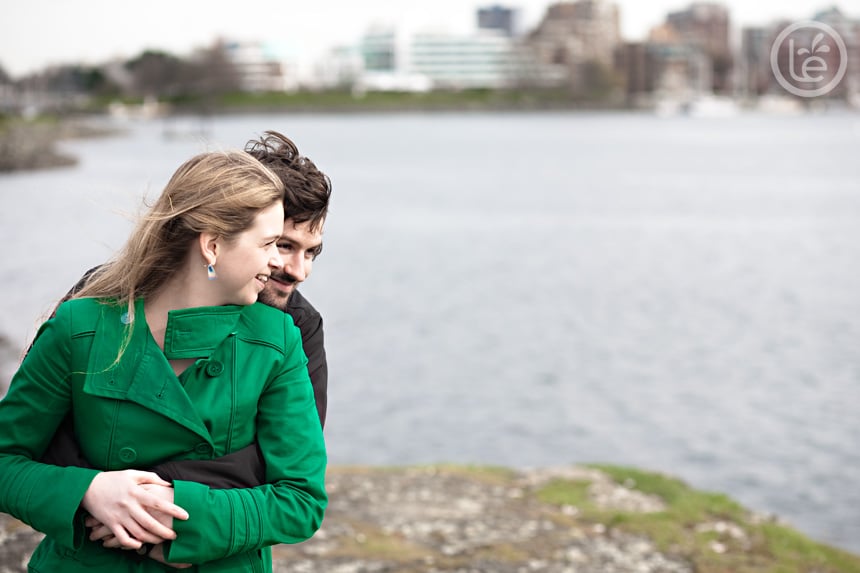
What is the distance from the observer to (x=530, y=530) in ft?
29.3

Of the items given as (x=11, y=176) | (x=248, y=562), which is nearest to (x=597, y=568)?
(x=248, y=562)

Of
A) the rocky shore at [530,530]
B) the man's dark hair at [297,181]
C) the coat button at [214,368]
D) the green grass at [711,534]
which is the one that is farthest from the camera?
the green grass at [711,534]

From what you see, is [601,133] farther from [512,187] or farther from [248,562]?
[248,562]

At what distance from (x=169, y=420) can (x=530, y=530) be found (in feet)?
21.5

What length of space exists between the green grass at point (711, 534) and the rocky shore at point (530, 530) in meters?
0.01

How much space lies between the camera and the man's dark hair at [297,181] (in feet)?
10.4

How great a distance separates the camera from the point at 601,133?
493ft

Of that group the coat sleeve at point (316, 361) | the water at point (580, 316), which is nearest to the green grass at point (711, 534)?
the water at point (580, 316)

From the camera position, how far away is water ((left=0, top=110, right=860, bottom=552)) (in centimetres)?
1581

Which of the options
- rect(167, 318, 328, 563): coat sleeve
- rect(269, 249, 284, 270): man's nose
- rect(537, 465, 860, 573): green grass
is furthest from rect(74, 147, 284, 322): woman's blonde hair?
rect(537, 465, 860, 573): green grass

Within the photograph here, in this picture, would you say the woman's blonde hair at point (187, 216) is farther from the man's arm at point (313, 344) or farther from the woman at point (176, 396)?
the man's arm at point (313, 344)

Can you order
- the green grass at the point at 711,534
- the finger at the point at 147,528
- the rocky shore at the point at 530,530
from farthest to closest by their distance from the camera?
the green grass at the point at 711,534 < the rocky shore at the point at 530,530 < the finger at the point at 147,528

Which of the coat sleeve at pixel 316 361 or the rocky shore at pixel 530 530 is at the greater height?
the coat sleeve at pixel 316 361

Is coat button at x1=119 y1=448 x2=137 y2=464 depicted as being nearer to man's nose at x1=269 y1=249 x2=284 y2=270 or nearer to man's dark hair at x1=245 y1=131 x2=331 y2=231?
man's nose at x1=269 y1=249 x2=284 y2=270
